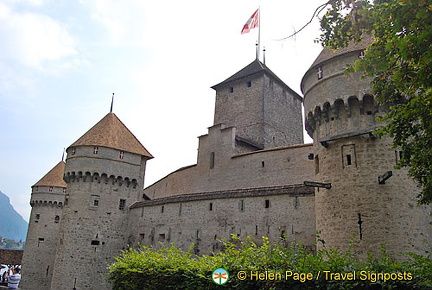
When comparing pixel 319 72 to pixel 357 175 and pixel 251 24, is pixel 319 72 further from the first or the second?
pixel 251 24

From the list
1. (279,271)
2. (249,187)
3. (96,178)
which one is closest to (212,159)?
(249,187)

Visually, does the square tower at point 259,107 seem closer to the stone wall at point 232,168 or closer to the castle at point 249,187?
the castle at point 249,187

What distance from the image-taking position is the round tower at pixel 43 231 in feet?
103

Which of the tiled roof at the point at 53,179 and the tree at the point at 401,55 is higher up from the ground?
the tiled roof at the point at 53,179

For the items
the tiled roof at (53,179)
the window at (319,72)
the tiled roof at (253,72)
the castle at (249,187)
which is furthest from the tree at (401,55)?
the tiled roof at (53,179)

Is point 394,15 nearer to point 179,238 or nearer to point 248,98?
point 179,238

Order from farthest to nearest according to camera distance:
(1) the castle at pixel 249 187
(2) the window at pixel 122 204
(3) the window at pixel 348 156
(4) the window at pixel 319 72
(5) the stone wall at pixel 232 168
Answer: (2) the window at pixel 122 204
(5) the stone wall at pixel 232 168
(4) the window at pixel 319 72
(3) the window at pixel 348 156
(1) the castle at pixel 249 187

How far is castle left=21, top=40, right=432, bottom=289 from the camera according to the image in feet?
38.1

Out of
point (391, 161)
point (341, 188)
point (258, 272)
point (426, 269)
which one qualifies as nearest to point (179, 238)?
point (341, 188)

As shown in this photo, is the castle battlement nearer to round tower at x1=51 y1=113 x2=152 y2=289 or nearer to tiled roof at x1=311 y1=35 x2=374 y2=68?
round tower at x1=51 y1=113 x2=152 y2=289

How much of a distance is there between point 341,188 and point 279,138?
1888 cm

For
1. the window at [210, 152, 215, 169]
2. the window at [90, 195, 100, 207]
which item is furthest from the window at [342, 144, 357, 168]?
the window at [90, 195, 100, 207]

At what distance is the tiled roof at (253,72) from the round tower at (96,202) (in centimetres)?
1090

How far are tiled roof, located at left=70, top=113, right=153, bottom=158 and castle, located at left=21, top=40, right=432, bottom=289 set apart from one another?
97 mm
